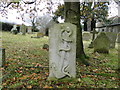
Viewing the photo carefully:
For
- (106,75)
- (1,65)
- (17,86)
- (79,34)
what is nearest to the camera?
(17,86)

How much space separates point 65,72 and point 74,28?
4.57 ft

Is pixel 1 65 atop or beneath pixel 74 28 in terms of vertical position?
beneath

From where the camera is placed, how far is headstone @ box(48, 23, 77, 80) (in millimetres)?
3199

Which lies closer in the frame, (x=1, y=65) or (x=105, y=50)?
(x=1, y=65)

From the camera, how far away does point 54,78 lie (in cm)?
336

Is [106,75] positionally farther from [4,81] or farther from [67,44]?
[4,81]

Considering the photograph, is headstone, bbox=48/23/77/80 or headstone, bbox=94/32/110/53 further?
headstone, bbox=94/32/110/53

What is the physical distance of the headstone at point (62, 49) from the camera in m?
3.20

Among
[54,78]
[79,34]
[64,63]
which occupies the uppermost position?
[79,34]

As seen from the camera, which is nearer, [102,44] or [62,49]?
[62,49]

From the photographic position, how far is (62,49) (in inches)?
126

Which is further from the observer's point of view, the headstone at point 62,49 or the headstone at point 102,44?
the headstone at point 102,44

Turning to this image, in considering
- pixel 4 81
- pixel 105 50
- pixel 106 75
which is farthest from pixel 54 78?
pixel 105 50

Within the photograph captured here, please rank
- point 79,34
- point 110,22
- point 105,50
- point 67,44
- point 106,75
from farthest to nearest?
point 110,22 → point 105,50 → point 79,34 → point 106,75 → point 67,44
